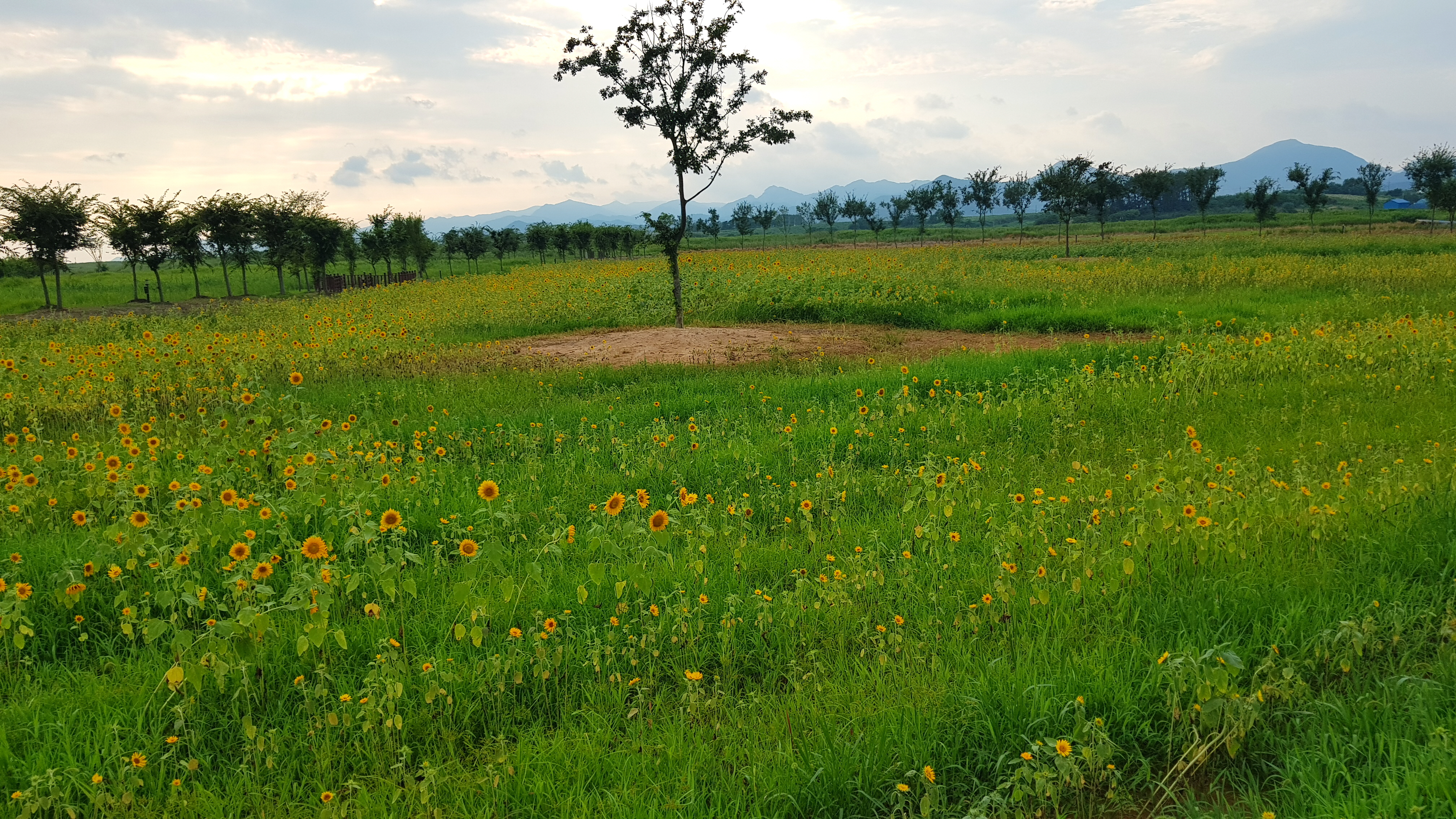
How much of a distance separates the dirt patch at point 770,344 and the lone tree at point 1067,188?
103 ft

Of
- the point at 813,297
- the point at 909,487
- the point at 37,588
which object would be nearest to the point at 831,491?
the point at 909,487

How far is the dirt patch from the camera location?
1285 centimetres

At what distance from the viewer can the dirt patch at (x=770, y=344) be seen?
42.2ft

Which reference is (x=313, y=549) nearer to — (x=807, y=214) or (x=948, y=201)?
(x=948, y=201)

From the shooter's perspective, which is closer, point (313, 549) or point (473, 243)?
point (313, 549)

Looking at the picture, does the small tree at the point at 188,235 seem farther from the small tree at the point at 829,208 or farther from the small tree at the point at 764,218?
the small tree at the point at 829,208

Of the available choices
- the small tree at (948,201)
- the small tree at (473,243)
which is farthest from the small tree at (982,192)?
the small tree at (473,243)

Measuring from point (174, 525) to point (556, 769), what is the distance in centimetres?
340

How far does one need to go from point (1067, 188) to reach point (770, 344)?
3701cm

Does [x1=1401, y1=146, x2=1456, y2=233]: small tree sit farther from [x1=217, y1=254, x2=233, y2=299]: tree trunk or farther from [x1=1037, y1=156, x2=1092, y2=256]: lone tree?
[x1=217, y1=254, x2=233, y2=299]: tree trunk

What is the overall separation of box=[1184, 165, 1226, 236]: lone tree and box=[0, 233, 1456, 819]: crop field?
78335 mm

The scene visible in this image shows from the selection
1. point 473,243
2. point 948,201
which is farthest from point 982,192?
point 473,243

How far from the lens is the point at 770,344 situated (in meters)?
14.2

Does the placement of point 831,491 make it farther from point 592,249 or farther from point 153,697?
point 592,249
